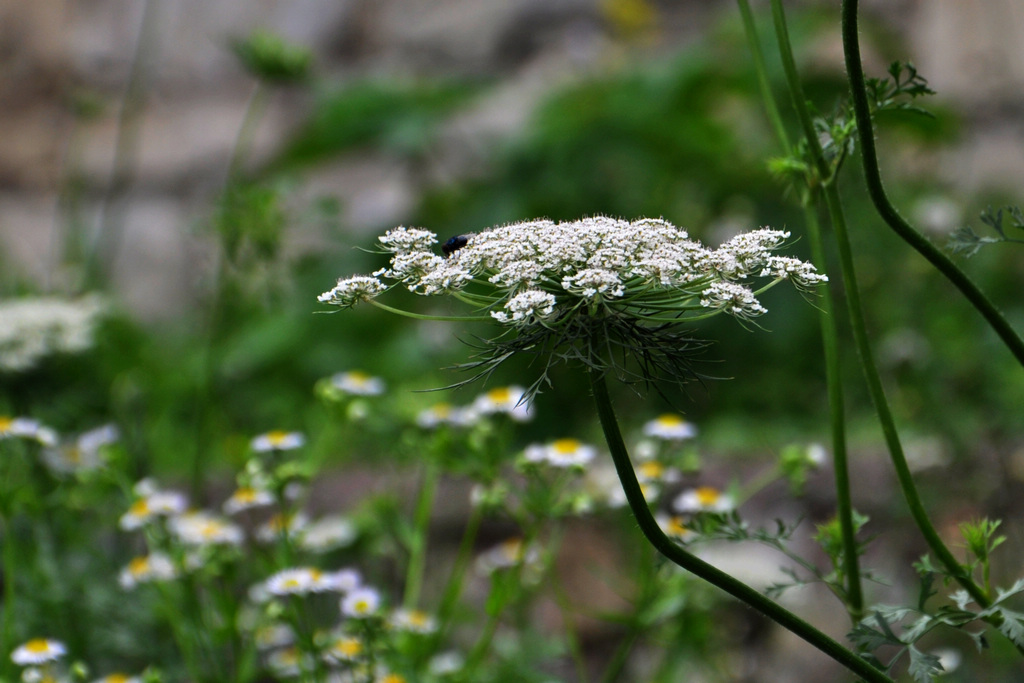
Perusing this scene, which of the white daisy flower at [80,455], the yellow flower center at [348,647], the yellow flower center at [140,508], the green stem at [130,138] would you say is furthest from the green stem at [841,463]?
the green stem at [130,138]

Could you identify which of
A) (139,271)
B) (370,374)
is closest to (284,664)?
(370,374)

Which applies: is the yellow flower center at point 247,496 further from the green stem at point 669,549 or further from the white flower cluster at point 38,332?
the green stem at point 669,549

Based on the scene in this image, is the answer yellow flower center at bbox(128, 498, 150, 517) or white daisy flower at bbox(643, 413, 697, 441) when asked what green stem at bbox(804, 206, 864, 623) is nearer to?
white daisy flower at bbox(643, 413, 697, 441)

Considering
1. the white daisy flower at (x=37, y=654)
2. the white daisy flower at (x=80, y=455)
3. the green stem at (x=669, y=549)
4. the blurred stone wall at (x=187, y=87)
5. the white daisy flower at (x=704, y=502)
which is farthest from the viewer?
the blurred stone wall at (x=187, y=87)

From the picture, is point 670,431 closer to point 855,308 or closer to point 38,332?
point 855,308

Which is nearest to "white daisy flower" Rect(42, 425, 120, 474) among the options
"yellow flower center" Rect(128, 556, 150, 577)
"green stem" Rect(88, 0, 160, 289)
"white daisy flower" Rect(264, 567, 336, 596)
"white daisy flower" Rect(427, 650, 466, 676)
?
"yellow flower center" Rect(128, 556, 150, 577)

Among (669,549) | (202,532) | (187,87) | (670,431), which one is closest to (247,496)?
(202,532)

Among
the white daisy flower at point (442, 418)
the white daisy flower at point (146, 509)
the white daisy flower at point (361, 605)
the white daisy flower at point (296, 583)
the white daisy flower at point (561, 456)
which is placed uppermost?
the white daisy flower at point (442, 418)
